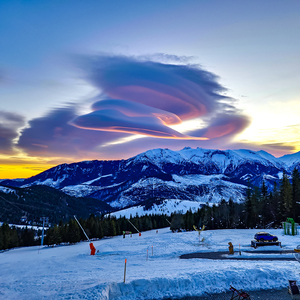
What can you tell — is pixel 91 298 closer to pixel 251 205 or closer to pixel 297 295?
pixel 297 295

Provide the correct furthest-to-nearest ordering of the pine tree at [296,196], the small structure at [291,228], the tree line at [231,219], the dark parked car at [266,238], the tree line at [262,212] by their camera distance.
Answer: the tree line at [231,219] < the tree line at [262,212] < the pine tree at [296,196] < the small structure at [291,228] < the dark parked car at [266,238]

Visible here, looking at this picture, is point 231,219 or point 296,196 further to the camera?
point 231,219

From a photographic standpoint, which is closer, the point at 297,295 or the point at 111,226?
the point at 297,295

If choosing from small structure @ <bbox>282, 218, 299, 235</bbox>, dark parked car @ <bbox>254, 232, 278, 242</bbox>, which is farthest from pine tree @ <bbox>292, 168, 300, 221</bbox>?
dark parked car @ <bbox>254, 232, 278, 242</bbox>

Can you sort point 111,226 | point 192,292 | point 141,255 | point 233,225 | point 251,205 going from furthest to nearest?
point 111,226 < point 233,225 < point 251,205 < point 141,255 < point 192,292

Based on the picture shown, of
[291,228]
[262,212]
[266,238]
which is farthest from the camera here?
[262,212]

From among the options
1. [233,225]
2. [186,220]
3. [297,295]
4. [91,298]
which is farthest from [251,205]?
[91,298]

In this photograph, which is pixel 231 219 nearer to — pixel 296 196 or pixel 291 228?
pixel 296 196

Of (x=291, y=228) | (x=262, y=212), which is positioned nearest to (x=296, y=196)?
(x=262, y=212)

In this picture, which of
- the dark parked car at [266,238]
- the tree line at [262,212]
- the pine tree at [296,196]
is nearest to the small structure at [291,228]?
the dark parked car at [266,238]

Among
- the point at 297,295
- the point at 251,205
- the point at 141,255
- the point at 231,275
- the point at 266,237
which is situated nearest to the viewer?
the point at 297,295

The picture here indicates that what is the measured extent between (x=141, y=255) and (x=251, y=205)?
55152 mm

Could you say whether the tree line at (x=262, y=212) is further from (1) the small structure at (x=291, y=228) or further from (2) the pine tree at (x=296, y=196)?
(1) the small structure at (x=291, y=228)

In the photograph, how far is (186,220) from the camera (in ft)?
359
